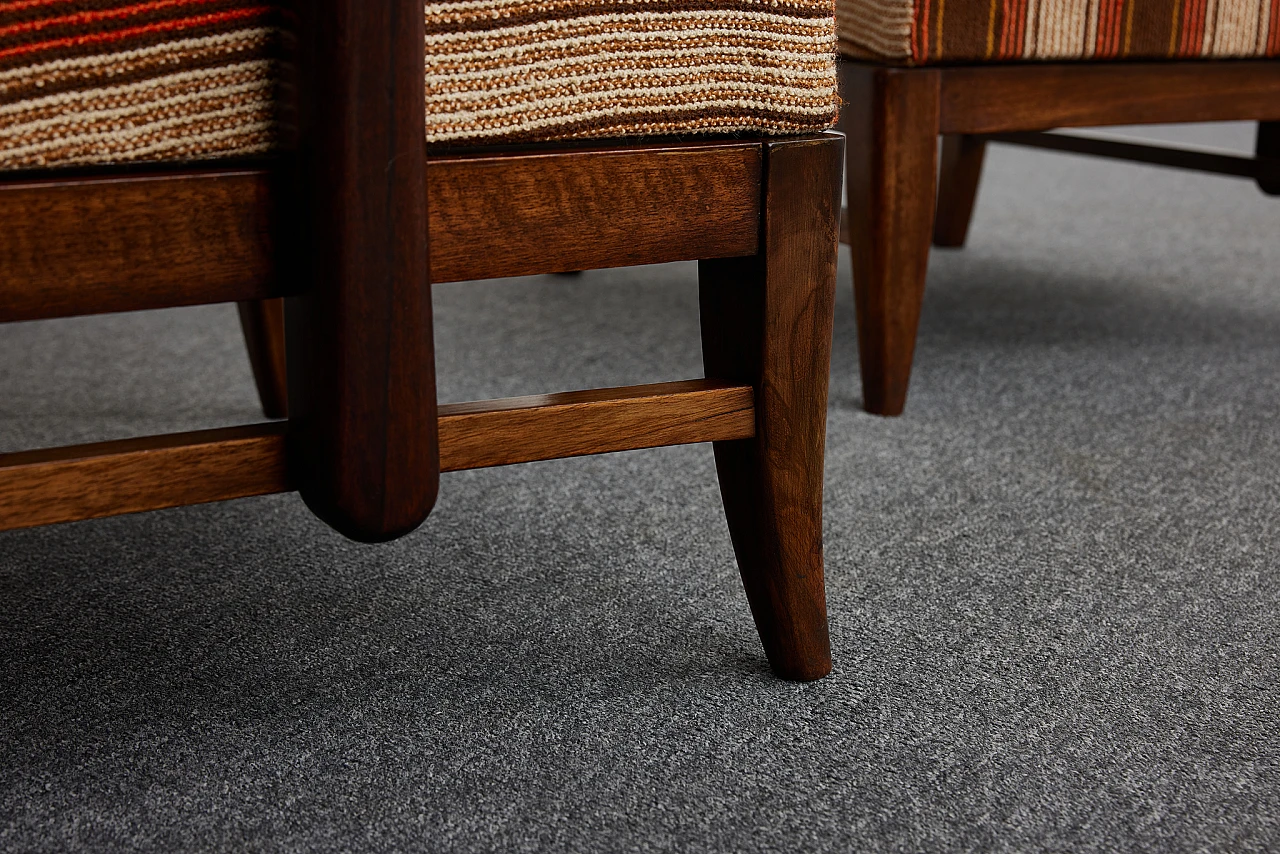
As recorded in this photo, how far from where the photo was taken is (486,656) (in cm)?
67

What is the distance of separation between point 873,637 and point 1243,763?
0.19m

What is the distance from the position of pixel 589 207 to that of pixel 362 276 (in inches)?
4.2

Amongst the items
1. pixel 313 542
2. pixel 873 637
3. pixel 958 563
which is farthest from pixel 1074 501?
pixel 313 542

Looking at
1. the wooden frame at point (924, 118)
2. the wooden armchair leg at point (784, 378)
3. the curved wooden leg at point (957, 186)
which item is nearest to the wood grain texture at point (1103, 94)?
the wooden frame at point (924, 118)

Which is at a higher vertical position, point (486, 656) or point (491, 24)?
point (491, 24)

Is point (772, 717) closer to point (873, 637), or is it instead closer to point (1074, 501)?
point (873, 637)

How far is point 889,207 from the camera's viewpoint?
3.40 ft

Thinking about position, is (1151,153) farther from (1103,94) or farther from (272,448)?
(272,448)

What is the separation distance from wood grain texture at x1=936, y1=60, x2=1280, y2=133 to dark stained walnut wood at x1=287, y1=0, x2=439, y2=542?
66 cm

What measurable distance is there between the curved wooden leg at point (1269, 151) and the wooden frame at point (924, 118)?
219mm

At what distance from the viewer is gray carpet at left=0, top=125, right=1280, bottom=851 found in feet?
1.77

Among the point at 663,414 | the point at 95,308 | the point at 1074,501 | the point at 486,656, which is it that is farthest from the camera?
the point at 1074,501

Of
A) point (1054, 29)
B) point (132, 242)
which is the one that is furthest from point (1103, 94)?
point (132, 242)

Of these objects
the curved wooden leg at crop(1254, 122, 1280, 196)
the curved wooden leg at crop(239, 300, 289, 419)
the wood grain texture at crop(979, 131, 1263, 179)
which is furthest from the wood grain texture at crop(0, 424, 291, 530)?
the curved wooden leg at crop(1254, 122, 1280, 196)
